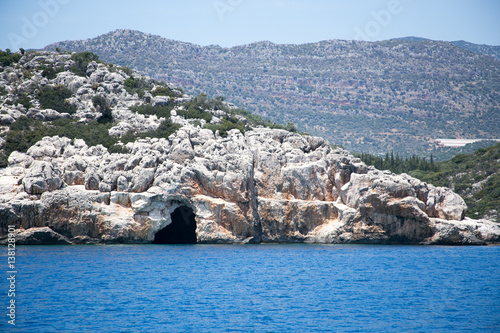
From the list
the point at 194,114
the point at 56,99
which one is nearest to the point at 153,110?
the point at 194,114

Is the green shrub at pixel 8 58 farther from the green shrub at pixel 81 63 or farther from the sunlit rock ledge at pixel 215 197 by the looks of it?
the sunlit rock ledge at pixel 215 197

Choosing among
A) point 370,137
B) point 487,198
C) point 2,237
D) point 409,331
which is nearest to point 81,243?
point 2,237

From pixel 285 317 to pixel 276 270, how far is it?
11.6 metres

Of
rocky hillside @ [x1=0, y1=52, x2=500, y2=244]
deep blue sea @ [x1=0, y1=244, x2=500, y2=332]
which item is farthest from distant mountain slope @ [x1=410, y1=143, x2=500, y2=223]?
deep blue sea @ [x1=0, y1=244, x2=500, y2=332]

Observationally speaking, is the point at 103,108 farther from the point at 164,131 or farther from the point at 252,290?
the point at 252,290

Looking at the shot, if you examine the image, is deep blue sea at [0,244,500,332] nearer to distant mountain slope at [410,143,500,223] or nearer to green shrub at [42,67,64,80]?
distant mountain slope at [410,143,500,223]

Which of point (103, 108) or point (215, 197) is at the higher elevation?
point (103, 108)

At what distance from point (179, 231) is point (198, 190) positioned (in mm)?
8056

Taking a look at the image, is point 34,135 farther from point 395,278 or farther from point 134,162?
point 395,278

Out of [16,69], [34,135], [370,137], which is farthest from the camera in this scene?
[370,137]

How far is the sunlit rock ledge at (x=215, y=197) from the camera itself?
44.9 meters

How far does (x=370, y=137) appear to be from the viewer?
592ft

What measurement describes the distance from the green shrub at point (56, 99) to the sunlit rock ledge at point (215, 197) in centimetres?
1083

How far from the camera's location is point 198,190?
1874 inches
